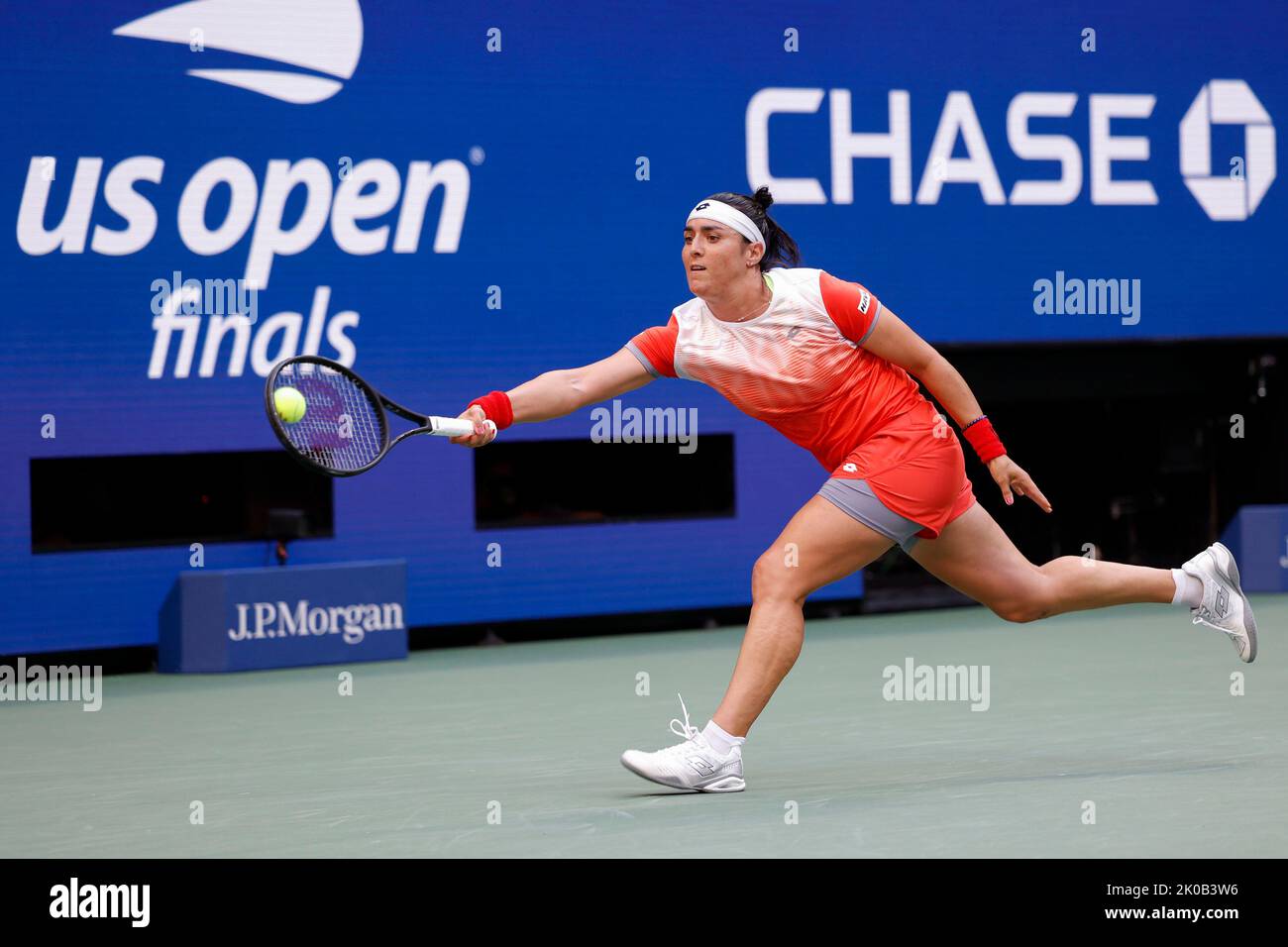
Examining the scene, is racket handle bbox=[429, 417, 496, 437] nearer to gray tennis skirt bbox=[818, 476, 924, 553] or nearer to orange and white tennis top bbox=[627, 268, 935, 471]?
orange and white tennis top bbox=[627, 268, 935, 471]

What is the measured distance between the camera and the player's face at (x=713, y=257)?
5.39 meters

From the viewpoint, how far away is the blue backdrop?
9477mm

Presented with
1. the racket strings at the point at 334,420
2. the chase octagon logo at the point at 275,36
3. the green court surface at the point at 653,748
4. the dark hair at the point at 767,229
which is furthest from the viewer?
the chase octagon logo at the point at 275,36

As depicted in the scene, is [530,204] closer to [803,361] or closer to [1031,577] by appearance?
[803,361]

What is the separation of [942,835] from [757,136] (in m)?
7.18

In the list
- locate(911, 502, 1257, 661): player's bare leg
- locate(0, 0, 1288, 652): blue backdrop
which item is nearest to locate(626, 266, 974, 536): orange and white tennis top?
locate(911, 502, 1257, 661): player's bare leg

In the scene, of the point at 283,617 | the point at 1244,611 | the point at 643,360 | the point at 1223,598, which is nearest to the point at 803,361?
the point at 643,360

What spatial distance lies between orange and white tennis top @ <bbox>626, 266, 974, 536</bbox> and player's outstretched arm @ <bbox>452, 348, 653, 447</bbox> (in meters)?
0.07

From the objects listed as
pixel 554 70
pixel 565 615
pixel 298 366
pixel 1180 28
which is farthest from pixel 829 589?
pixel 298 366

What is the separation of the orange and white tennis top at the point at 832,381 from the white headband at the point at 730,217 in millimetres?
154

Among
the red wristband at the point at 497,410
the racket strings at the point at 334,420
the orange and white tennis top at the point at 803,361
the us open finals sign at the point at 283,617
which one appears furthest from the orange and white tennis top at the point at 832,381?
the us open finals sign at the point at 283,617

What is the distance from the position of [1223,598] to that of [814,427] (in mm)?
1506

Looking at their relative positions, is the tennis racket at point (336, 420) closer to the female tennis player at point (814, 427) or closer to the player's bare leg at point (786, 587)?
the female tennis player at point (814, 427)

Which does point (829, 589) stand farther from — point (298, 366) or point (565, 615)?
point (298, 366)
